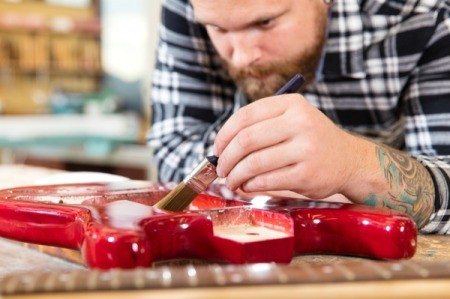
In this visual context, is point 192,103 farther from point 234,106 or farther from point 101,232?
point 101,232

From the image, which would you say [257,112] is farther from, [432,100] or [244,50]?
[432,100]

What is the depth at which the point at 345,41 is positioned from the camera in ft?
4.76

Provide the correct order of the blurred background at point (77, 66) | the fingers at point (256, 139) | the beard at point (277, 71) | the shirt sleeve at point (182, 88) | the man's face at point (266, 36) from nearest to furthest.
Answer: the fingers at point (256, 139) < the man's face at point (266, 36) < the beard at point (277, 71) < the shirt sleeve at point (182, 88) < the blurred background at point (77, 66)

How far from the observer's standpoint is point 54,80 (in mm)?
7066

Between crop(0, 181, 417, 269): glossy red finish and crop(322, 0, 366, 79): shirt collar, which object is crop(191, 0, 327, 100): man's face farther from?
crop(0, 181, 417, 269): glossy red finish

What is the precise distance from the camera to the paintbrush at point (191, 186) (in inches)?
35.3

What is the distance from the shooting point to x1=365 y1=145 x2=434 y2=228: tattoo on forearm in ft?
3.39

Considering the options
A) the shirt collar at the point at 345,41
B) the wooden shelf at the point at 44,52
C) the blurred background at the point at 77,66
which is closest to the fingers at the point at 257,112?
the shirt collar at the point at 345,41

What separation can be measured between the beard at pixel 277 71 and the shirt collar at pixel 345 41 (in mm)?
24

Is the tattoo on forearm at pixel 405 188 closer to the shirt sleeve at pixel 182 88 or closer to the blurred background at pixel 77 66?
the shirt sleeve at pixel 182 88

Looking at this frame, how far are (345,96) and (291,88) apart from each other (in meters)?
0.56

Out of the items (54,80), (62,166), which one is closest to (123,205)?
(62,166)

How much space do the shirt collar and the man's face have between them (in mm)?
23

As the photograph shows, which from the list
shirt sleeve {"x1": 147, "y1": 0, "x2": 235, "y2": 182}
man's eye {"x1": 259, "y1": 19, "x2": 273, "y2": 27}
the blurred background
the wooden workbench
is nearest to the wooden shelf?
the blurred background
